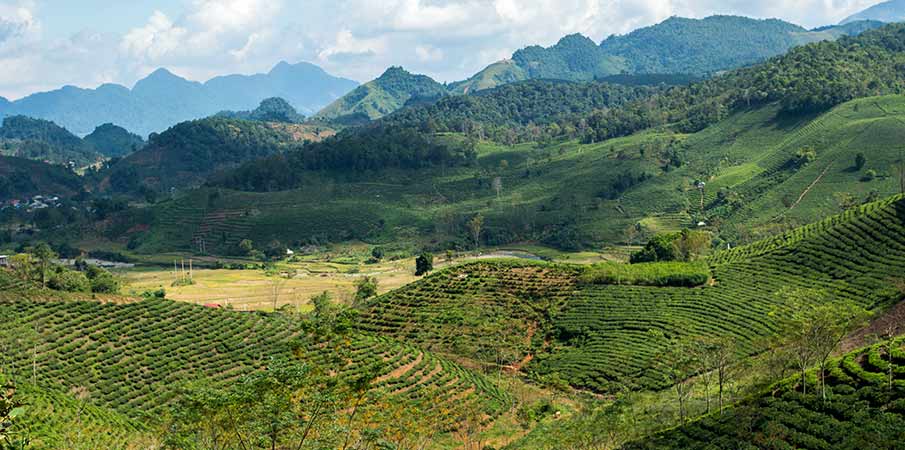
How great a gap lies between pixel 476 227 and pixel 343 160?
61757 mm

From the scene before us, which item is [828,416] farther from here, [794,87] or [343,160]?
[343,160]

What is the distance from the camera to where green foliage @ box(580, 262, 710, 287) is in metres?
64.3

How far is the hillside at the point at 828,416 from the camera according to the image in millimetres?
28625

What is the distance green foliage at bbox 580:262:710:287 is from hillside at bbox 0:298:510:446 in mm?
19577

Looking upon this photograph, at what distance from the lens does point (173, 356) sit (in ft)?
162

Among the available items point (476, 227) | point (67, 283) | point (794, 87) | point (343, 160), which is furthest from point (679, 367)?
point (343, 160)

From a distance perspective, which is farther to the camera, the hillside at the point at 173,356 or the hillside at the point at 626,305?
the hillside at the point at 626,305

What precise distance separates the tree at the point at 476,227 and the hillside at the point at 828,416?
94028 millimetres

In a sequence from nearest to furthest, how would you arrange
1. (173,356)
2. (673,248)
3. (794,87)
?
1. (173,356)
2. (673,248)
3. (794,87)

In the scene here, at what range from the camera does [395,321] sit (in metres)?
66.6

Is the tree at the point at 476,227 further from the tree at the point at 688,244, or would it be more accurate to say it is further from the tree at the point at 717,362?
the tree at the point at 717,362

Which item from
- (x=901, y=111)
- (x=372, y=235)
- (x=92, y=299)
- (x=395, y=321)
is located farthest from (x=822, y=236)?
(x=372, y=235)

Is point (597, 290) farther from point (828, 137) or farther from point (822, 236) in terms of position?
point (828, 137)

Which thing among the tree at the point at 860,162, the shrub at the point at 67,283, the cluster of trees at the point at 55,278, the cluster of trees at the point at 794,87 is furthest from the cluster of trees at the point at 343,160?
the shrub at the point at 67,283
